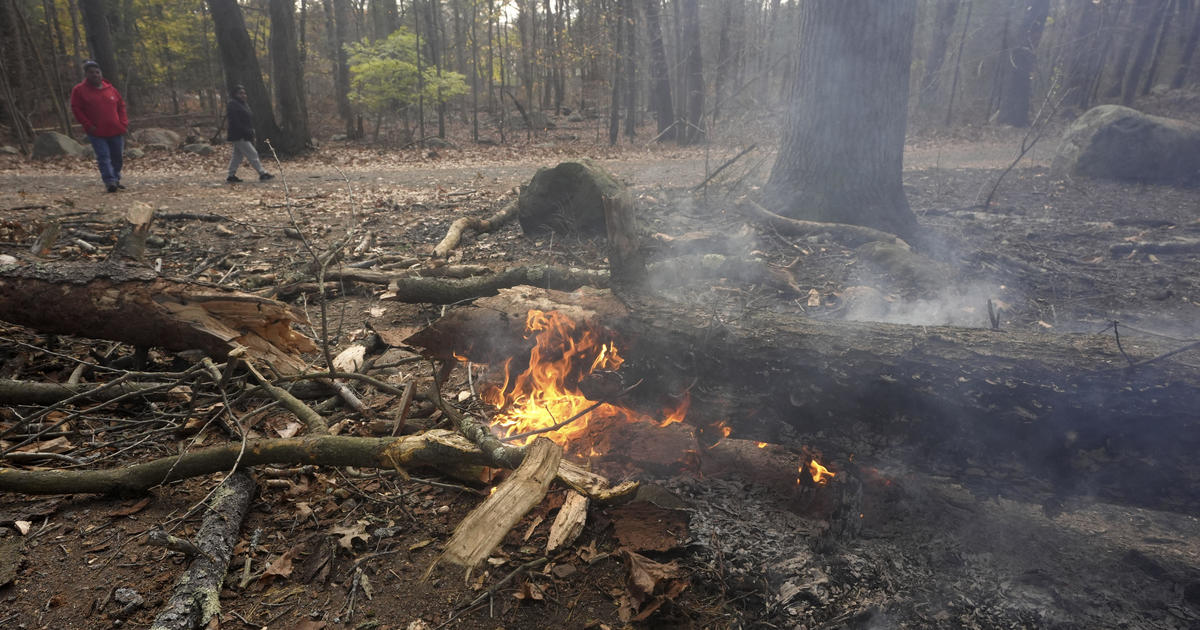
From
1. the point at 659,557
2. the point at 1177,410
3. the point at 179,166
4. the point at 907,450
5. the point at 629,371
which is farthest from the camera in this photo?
the point at 179,166

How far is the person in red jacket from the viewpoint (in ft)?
31.0

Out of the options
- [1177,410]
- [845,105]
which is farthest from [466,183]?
[1177,410]

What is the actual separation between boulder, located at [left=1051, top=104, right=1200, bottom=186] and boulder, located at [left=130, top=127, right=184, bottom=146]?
24.4 meters

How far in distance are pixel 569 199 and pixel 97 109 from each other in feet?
29.2

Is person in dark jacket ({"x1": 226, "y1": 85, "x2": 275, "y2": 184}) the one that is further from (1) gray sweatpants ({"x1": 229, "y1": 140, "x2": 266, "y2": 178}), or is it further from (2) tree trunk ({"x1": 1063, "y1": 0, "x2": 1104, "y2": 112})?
(2) tree trunk ({"x1": 1063, "y1": 0, "x2": 1104, "y2": 112})

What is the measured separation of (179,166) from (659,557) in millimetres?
17043

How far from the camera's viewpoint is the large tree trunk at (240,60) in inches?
536

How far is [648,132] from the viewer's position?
2295cm

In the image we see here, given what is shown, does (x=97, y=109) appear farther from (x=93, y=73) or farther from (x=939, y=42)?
(x=939, y=42)

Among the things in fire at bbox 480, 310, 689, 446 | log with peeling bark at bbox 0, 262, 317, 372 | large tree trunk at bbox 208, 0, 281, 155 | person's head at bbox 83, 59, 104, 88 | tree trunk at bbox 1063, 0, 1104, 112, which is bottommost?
fire at bbox 480, 310, 689, 446

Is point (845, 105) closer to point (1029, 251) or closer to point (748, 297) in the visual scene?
point (1029, 251)

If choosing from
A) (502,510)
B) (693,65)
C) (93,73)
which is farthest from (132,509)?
(693,65)

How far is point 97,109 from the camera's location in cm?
952

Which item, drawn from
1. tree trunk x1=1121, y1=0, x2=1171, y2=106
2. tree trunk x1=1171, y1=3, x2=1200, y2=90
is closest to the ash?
tree trunk x1=1121, y1=0, x2=1171, y2=106
